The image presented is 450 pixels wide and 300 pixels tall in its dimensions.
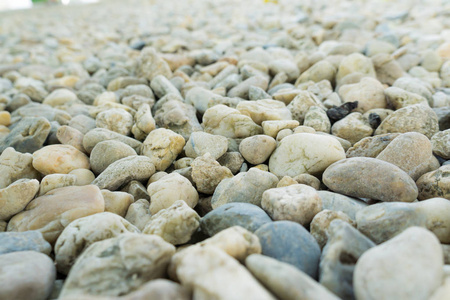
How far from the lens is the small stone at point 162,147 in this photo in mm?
1907

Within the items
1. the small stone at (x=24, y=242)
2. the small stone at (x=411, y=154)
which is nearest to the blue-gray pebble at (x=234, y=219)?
the small stone at (x=24, y=242)

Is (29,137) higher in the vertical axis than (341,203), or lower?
higher

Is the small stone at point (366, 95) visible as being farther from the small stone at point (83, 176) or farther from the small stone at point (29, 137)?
the small stone at point (29, 137)

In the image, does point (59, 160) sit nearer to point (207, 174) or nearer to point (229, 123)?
point (207, 174)

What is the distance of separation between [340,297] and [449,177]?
2.83ft

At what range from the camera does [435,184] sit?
151cm

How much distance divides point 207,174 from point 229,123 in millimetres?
504

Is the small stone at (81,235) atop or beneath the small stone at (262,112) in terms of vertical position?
beneath

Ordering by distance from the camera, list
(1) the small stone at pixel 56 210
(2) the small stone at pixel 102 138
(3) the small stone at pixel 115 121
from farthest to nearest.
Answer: (3) the small stone at pixel 115 121
(2) the small stone at pixel 102 138
(1) the small stone at pixel 56 210

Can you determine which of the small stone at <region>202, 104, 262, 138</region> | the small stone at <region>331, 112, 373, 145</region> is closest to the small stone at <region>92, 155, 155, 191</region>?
the small stone at <region>202, 104, 262, 138</region>

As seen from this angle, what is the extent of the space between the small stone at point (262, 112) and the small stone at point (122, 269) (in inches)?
48.8

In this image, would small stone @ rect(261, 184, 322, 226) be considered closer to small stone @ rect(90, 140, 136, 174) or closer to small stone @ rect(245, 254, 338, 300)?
small stone @ rect(245, 254, 338, 300)

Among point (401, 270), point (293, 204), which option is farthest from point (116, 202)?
point (401, 270)

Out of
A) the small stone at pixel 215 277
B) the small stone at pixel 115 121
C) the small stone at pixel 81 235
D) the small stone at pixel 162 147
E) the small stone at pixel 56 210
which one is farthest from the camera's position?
the small stone at pixel 115 121
